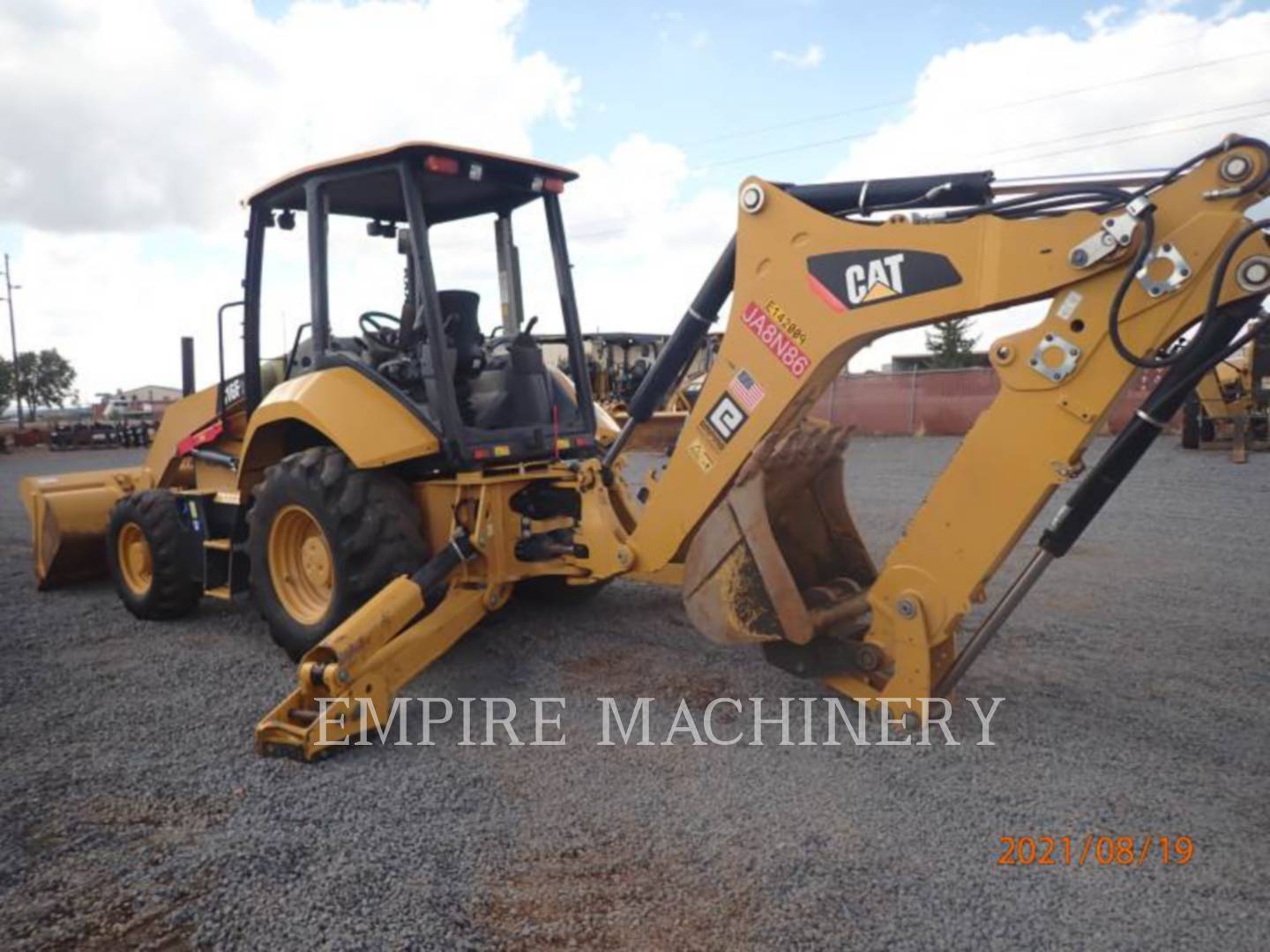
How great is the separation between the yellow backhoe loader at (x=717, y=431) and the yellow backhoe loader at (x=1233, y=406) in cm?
1224

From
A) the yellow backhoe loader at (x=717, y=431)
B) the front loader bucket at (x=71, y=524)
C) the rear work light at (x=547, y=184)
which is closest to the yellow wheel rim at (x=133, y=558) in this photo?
the yellow backhoe loader at (x=717, y=431)

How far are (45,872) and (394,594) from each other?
1561 mm

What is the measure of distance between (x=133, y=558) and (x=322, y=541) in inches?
88.5

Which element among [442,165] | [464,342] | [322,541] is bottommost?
[322,541]

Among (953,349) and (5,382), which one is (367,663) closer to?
(953,349)

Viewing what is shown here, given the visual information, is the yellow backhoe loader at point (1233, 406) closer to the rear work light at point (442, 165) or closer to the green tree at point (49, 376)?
the rear work light at point (442, 165)

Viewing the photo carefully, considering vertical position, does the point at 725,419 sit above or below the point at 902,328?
below

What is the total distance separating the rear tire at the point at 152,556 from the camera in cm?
560

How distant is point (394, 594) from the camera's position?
391cm

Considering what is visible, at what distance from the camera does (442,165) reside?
439cm

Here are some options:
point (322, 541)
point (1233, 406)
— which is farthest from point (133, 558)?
point (1233, 406)

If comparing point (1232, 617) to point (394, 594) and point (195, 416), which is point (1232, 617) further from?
point (195, 416)
